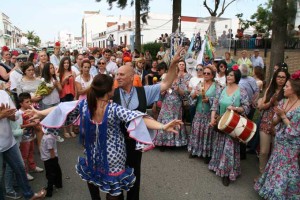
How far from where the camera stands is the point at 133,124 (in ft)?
8.32

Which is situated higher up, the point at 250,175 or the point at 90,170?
the point at 90,170

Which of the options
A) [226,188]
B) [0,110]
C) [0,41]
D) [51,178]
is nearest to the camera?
[0,110]

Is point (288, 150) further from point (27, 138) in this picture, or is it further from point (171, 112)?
point (27, 138)

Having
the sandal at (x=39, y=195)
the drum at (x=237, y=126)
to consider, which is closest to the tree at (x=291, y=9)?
the drum at (x=237, y=126)

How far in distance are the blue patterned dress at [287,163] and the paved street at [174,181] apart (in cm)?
54

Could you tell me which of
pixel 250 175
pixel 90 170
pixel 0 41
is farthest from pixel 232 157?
pixel 0 41

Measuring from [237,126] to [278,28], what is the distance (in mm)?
5705

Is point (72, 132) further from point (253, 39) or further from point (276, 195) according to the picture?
point (253, 39)

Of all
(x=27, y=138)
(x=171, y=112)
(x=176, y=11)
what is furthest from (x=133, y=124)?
(x=176, y=11)

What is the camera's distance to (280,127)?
3.65 metres

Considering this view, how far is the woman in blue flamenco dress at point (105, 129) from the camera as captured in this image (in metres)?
2.54

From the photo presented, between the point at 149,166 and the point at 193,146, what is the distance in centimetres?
94

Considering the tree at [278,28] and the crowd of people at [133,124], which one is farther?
the tree at [278,28]

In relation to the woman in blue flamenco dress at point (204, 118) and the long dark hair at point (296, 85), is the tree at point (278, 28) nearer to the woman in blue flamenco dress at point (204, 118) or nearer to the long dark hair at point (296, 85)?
the woman in blue flamenco dress at point (204, 118)
